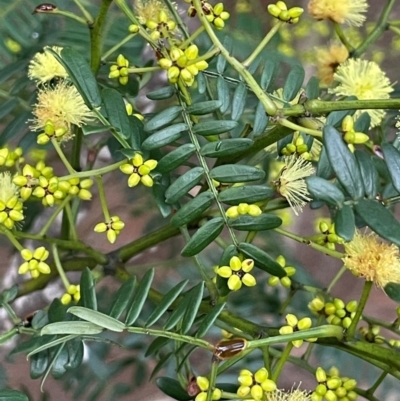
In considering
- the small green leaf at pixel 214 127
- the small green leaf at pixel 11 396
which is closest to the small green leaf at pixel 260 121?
the small green leaf at pixel 214 127

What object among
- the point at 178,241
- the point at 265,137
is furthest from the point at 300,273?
the point at 265,137

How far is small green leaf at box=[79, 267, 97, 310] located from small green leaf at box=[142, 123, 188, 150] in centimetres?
10

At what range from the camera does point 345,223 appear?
0.84 ft

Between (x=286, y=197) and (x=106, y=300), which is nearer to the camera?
(x=286, y=197)

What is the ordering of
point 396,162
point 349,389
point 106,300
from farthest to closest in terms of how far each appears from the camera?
point 106,300
point 349,389
point 396,162

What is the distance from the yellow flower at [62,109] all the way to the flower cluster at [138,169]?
0.17 feet

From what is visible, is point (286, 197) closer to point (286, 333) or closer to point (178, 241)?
point (286, 333)

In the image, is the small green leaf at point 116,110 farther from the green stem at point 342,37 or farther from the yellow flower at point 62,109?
the green stem at point 342,37

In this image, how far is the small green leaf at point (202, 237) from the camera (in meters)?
0.33

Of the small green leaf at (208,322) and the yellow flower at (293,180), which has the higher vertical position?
the yellow flower at (293,180)

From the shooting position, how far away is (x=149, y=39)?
12.9 inches

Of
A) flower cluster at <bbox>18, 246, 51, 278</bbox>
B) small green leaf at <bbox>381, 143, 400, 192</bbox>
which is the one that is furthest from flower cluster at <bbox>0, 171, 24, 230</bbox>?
small green leaf at <bbox>381, 143, 400, 192</bbox>

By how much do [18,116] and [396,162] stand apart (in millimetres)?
330

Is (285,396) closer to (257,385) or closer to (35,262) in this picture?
(257,385)
